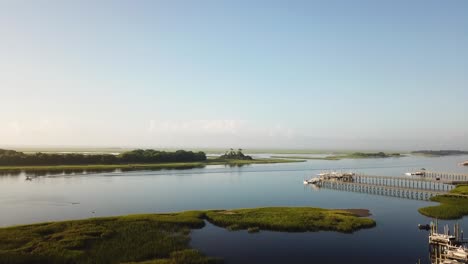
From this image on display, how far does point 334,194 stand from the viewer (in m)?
93.2

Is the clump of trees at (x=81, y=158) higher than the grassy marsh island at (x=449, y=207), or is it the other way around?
→ the clump of trees at (x=81, y=158)

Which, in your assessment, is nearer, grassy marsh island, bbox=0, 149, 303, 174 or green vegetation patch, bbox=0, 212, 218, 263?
green vegetation patch, bbox=0, 212, 218, 263

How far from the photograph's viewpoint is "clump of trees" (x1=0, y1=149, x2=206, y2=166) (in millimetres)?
149500

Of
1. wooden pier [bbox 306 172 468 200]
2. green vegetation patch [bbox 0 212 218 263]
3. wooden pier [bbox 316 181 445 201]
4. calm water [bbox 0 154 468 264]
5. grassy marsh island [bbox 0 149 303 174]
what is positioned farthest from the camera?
grassy marsh island [bbox 0 149 303 174]

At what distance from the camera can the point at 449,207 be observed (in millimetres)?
66688

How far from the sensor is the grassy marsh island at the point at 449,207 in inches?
2441

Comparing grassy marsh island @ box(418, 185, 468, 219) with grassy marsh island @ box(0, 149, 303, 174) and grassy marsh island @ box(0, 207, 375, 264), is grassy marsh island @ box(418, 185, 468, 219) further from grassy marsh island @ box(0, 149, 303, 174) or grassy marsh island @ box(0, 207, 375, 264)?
grassy marsh island @ box(0, 149, 303, 174)

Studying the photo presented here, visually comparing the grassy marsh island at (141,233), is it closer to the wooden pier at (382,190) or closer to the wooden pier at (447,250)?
the wooden pier at (447,250)

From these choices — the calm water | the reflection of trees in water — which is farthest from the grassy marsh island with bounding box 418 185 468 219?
the reflection of trees in water

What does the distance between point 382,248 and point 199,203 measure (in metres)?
39.7

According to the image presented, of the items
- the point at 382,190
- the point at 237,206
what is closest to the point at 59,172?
the point at 237,206

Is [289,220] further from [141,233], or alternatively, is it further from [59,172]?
[59,172]

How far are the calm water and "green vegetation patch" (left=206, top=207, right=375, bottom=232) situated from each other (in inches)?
78.8

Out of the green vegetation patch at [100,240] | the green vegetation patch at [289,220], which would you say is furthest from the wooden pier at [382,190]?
the green vegetation patch at [100,240]
